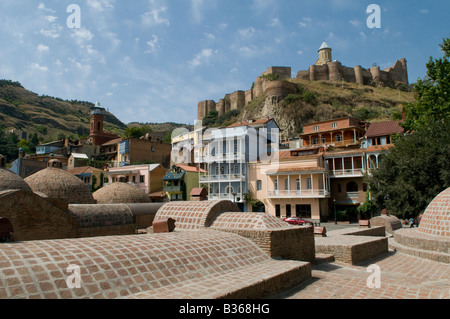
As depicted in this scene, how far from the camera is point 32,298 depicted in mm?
3463

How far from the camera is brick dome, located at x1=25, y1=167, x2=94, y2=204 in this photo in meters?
18.0

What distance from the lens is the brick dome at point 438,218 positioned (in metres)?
11.0

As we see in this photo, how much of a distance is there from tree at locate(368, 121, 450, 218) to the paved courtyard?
10.8 meters

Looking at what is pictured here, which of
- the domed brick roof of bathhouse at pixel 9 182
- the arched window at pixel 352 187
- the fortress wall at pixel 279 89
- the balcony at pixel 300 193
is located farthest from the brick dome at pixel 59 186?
the fortress wall at pixel 279 89

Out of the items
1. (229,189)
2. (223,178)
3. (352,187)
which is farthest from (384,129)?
(223,178)

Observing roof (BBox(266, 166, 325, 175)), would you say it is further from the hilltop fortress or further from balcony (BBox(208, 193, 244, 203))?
the hilltop fortress

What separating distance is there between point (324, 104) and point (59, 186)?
191 ft

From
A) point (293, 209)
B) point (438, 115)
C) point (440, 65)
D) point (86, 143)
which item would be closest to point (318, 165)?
point (293, 209)

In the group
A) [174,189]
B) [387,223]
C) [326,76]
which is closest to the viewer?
[387,223]

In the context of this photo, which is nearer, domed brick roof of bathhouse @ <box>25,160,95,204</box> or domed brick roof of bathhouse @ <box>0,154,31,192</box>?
domed brick roof of bathhouse @ <box>0,154,31,192</box>

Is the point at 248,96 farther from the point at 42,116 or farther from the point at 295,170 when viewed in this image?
the point at 42,116

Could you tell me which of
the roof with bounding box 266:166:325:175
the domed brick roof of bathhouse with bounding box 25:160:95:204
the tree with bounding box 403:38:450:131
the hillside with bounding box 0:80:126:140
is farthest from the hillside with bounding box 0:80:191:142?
the tree with bounding box 403:38:450:131

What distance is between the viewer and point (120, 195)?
21.8 metres

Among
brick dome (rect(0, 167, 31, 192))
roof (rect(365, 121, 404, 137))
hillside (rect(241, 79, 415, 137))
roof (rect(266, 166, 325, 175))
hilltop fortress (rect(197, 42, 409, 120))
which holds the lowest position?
brick dome (rect(0, 167, 31, 192))
